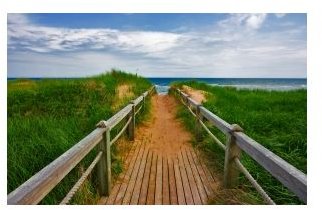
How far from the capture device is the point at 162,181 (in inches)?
177

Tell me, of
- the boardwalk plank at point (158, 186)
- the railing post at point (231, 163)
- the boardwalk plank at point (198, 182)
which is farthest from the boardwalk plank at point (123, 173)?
the railing post at point (231, 163)

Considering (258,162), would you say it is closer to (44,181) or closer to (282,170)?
(282,170)

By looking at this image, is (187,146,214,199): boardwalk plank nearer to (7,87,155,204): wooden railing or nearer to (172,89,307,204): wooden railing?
(172,89,307,204): wooden railing

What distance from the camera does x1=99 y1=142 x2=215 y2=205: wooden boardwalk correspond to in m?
3.93

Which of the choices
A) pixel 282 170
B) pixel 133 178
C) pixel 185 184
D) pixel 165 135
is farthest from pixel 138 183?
pixel 165 135

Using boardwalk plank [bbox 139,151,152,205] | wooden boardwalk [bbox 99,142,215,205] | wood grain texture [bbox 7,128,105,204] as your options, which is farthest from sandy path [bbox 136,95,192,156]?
wood grain texture [bbox 7,128,105,204]

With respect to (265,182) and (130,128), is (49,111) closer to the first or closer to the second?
(130,128)

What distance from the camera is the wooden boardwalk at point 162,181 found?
3.93 m

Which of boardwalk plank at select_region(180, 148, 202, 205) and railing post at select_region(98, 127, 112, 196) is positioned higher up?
railing post at select_region(98, 127, 112, 196)

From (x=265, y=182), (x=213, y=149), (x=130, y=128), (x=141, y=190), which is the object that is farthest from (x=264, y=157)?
(x=130, y=128)

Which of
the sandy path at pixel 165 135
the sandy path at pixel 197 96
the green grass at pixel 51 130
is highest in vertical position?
the sandy path at pixel 197 96

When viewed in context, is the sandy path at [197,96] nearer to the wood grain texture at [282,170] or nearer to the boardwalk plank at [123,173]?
the boardwalk plank at [123,173]

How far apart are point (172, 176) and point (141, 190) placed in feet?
2.34

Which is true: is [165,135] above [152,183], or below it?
above
